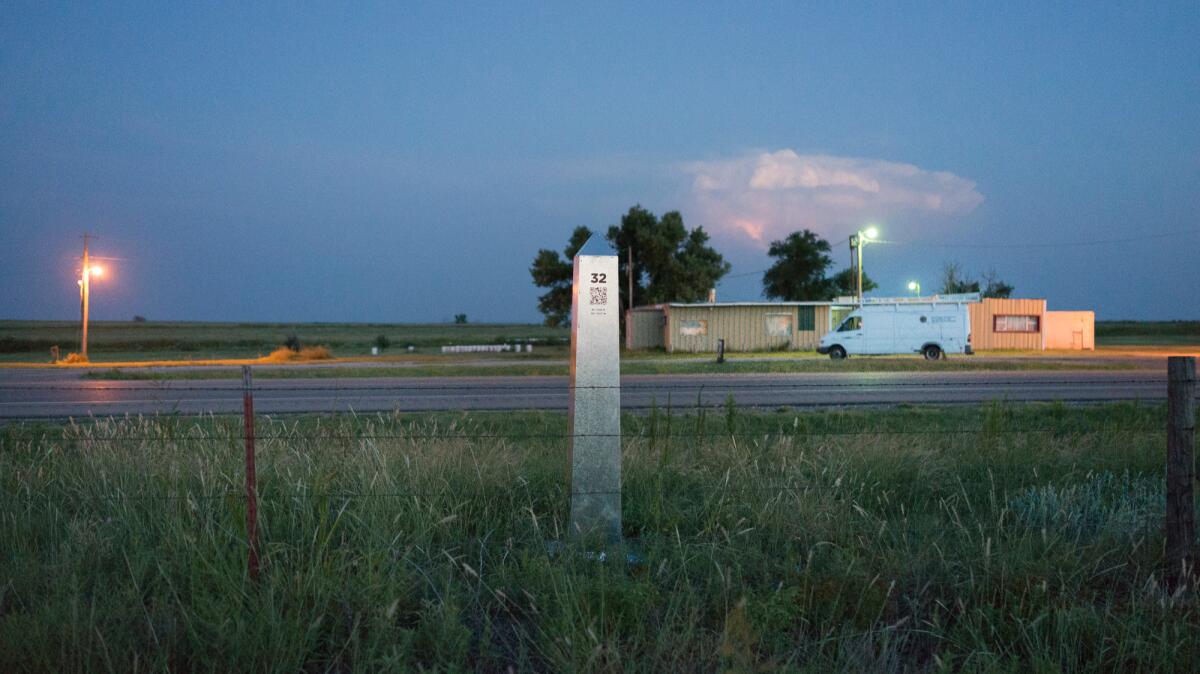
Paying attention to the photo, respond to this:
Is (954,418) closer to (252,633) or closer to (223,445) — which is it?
(223,445)

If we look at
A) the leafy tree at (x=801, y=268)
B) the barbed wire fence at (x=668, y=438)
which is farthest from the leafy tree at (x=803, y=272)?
the barbed wire fence at (x=668, y=438)

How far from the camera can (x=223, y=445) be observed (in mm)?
7703

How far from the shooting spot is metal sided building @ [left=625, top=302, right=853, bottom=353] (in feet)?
145

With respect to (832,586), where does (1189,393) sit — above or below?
above

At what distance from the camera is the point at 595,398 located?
231 inches

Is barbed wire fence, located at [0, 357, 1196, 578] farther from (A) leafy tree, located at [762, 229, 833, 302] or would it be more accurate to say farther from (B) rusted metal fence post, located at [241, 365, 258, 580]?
(A) leafy tree, located at [762, 229, 833, 302]

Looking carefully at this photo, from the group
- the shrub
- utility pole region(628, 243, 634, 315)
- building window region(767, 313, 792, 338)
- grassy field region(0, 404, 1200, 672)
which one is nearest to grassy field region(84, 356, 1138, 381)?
the shrub

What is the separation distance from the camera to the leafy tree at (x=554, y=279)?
56.4 meters

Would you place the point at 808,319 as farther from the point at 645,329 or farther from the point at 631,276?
the point at 631,276

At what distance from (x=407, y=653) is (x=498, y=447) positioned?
4298mm

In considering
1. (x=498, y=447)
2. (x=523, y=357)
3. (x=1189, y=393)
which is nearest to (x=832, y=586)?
(x=1189, y=393)

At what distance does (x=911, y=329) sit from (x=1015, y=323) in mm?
13844

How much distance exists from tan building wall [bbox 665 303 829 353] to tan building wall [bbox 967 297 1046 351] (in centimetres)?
844

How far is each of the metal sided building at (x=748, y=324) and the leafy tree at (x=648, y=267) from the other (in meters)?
11.2
